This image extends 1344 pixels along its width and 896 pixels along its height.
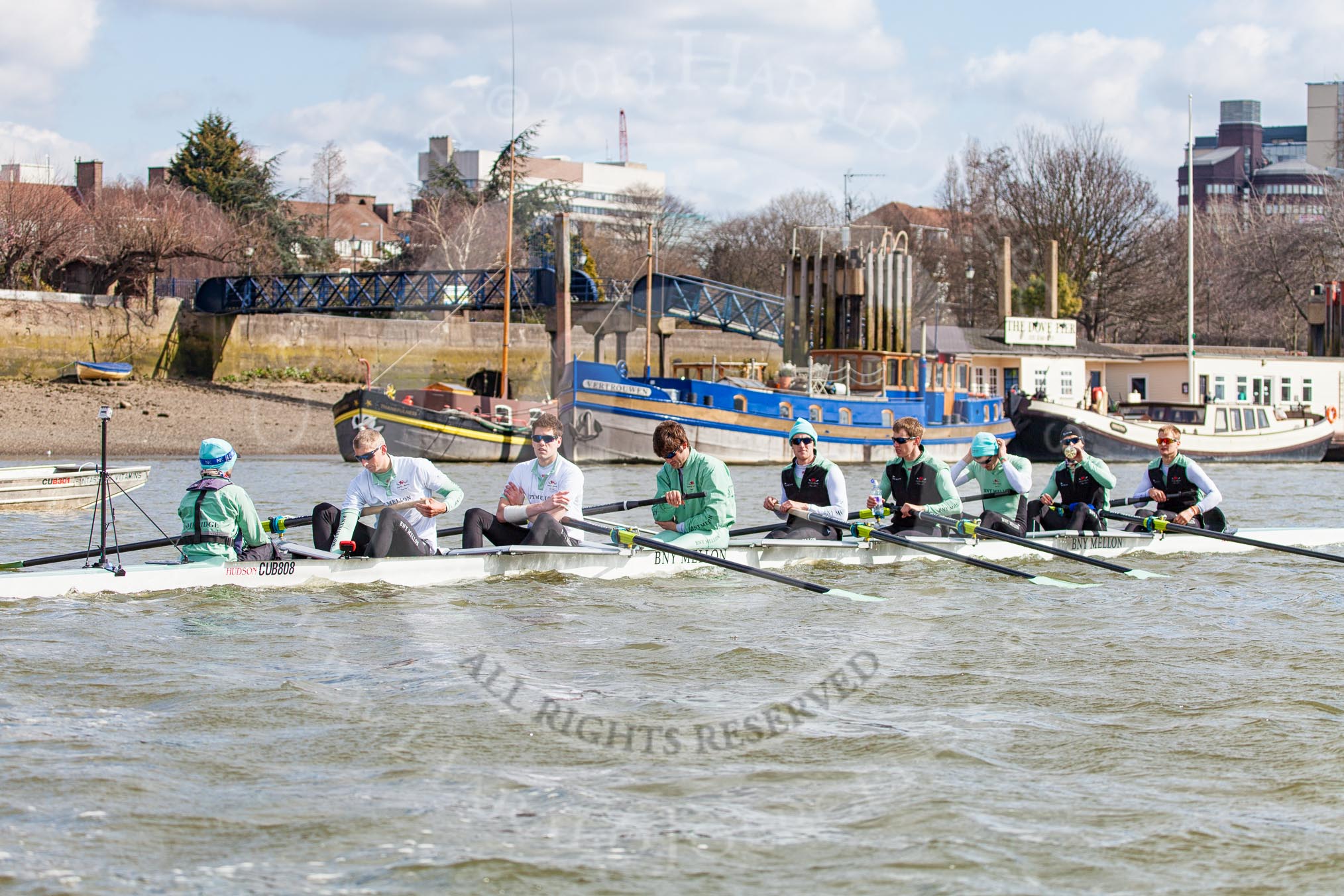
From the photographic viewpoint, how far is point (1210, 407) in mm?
41156

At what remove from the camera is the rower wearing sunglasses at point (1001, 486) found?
15484 millimetres

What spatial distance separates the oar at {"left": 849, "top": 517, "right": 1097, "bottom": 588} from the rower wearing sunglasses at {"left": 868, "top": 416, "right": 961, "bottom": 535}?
0.36m

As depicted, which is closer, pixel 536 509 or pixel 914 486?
pixel 536 509

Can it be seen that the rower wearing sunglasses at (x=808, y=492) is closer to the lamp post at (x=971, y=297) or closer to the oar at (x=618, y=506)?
the oar at (x=618, y=506)

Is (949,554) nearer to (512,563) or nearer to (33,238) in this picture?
(512,563)

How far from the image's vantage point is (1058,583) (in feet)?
47.4

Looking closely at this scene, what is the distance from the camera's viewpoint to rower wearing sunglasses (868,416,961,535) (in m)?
14.8

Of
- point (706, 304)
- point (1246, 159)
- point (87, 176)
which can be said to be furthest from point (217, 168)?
point (1246, 159)

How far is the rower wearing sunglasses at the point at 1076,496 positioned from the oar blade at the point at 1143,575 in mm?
805

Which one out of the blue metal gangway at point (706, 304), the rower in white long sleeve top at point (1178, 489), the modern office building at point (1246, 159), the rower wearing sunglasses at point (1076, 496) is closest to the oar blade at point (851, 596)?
the rower wearing sunglasses at point (1076, 496)

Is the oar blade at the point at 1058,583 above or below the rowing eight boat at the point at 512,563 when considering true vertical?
below

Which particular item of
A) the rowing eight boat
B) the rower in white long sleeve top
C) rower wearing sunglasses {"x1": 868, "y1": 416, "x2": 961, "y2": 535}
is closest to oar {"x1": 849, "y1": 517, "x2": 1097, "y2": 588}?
the rowing eight boat

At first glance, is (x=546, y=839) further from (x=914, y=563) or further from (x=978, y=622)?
(x=914, y=563)

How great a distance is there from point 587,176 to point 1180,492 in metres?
84.7
